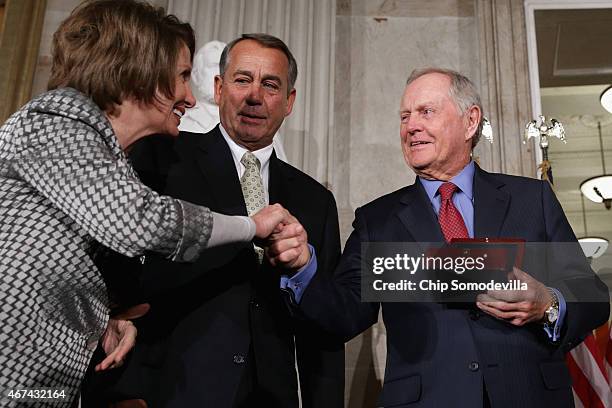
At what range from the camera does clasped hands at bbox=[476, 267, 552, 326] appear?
6.20 feet

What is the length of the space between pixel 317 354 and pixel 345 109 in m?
2.06

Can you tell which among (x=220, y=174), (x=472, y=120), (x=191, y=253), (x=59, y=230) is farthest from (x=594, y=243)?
A: (x=59, y=230)

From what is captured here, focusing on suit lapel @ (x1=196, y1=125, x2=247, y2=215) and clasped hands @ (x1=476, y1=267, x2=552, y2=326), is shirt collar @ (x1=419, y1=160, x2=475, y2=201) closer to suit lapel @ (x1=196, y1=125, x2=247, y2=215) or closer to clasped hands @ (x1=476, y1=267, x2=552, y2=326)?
clasped hands @ (x1=476, y1=267, x2=552, y2=326)

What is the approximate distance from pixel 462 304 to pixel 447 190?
0.45 meters

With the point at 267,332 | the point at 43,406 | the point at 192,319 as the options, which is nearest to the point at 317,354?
the point at 267,332

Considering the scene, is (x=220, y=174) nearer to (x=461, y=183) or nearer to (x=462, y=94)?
(x=461, y=183)

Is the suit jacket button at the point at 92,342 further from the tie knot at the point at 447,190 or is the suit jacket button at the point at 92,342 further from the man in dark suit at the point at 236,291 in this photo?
the tie knot at the point at 447,190

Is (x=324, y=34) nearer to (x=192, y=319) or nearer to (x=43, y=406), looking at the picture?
(x=192, y=319)

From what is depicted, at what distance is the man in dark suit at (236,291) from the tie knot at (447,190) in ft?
1.31

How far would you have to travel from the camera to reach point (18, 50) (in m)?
4.11

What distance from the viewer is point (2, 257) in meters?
1.49

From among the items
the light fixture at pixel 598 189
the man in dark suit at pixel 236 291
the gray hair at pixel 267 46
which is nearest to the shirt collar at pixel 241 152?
the man in dark suit at pixel 236 291

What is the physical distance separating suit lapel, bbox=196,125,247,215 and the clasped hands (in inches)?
31.5

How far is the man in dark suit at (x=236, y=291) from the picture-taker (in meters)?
1.99
